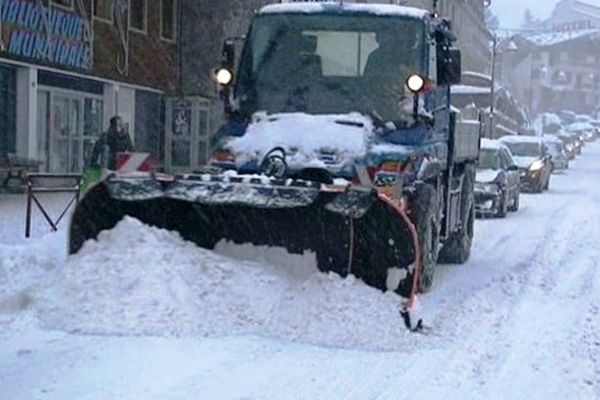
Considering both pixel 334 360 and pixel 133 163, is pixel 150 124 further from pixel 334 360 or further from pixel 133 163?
pixel 334 360

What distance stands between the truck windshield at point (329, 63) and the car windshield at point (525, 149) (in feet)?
66.9


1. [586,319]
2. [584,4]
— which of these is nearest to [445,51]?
[586,319]

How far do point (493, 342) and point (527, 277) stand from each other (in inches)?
153

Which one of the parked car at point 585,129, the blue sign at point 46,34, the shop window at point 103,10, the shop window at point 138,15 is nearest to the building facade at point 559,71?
the parked car at point 585,129

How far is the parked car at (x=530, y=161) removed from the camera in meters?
28.4

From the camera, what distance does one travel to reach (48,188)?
16969 millimetres

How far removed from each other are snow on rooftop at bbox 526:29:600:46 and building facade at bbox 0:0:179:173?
9873 centimetres

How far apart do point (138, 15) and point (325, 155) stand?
19365 millimetres

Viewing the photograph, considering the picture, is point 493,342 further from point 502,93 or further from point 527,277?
point 502,93

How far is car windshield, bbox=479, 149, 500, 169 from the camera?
68.3 feet

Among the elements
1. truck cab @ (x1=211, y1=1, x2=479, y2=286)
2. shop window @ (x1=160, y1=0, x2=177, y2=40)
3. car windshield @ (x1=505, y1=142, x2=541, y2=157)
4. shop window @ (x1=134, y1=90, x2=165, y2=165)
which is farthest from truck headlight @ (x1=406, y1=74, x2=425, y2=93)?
car windshield @ (x1=505, y1=142, x2=541, y2=157)

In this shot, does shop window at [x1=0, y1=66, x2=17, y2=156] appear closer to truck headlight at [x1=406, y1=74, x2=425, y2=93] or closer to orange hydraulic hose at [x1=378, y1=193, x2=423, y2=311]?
truck headlight at [x1=406, y1=74, x2=425, y2=93]

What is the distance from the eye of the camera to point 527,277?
38.1 feet

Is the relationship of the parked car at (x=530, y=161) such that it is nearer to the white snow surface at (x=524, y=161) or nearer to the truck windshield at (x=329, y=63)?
the white snow surface at (x=524, y=161)
